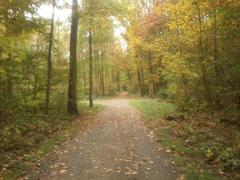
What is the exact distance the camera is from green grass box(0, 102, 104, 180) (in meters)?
8.14

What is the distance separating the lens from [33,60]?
15898 mm

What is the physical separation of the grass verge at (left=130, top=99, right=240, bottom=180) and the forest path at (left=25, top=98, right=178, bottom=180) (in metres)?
0.44

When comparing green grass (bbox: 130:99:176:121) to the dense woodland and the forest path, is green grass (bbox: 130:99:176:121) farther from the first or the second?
the forest path

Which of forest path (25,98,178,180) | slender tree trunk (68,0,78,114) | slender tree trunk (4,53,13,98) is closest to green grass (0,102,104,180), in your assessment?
forest path (25,98,178,180)

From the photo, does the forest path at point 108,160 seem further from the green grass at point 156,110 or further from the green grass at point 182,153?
the green grass at point 156,110

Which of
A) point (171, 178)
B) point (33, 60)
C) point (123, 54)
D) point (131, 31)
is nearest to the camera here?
point (171, 178)

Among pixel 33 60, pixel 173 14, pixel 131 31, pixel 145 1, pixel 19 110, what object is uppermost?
pixel 145 1

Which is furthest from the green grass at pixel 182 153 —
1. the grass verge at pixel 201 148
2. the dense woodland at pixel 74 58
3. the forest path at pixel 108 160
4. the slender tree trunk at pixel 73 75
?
the slender tree trunk at pixel 73 75

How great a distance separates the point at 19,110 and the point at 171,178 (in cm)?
879

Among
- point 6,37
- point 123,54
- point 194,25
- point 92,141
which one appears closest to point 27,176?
point 92,141

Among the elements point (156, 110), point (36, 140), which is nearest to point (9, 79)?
point (36, 140)

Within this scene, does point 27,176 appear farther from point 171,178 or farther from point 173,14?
point 173,14

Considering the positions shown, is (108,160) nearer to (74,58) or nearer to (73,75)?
(73,75)

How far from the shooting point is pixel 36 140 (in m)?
11.0
